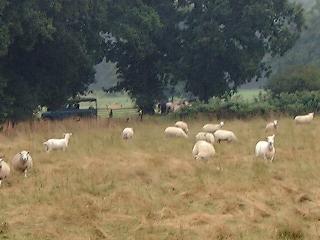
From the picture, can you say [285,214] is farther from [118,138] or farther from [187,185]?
[118,138]

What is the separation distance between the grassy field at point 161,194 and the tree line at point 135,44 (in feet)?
34.5

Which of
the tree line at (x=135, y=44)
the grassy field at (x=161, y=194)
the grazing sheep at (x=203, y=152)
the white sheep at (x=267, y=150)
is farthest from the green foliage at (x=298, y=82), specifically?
the grazing sheep at (x=203, y=152)

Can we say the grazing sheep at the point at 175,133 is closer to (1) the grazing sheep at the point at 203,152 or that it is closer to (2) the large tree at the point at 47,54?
(1) the grazing sheep at the point at 203,152

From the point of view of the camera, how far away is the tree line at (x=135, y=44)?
28172 millimetres

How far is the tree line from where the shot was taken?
92.4 ft

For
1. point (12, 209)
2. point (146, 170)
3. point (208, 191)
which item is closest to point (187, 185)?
point (208, 191)

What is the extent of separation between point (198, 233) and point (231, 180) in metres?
4.01

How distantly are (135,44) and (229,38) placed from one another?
22.6 ft

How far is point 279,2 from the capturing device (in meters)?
36.1

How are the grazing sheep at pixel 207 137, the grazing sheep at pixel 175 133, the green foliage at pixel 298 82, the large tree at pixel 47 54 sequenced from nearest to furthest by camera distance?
1. the grazing sheep at pixel 207 137
2. the grazing sheep at pixel 175 133
3. the large tree at pixel 47 54
4. the green foliage at pixel 298 82

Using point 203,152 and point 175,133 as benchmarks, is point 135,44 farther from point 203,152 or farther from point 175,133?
point 203,152

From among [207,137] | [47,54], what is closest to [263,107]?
[47,54]

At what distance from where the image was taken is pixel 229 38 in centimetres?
3519

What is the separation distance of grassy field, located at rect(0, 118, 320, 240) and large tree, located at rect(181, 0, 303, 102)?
16670mm
